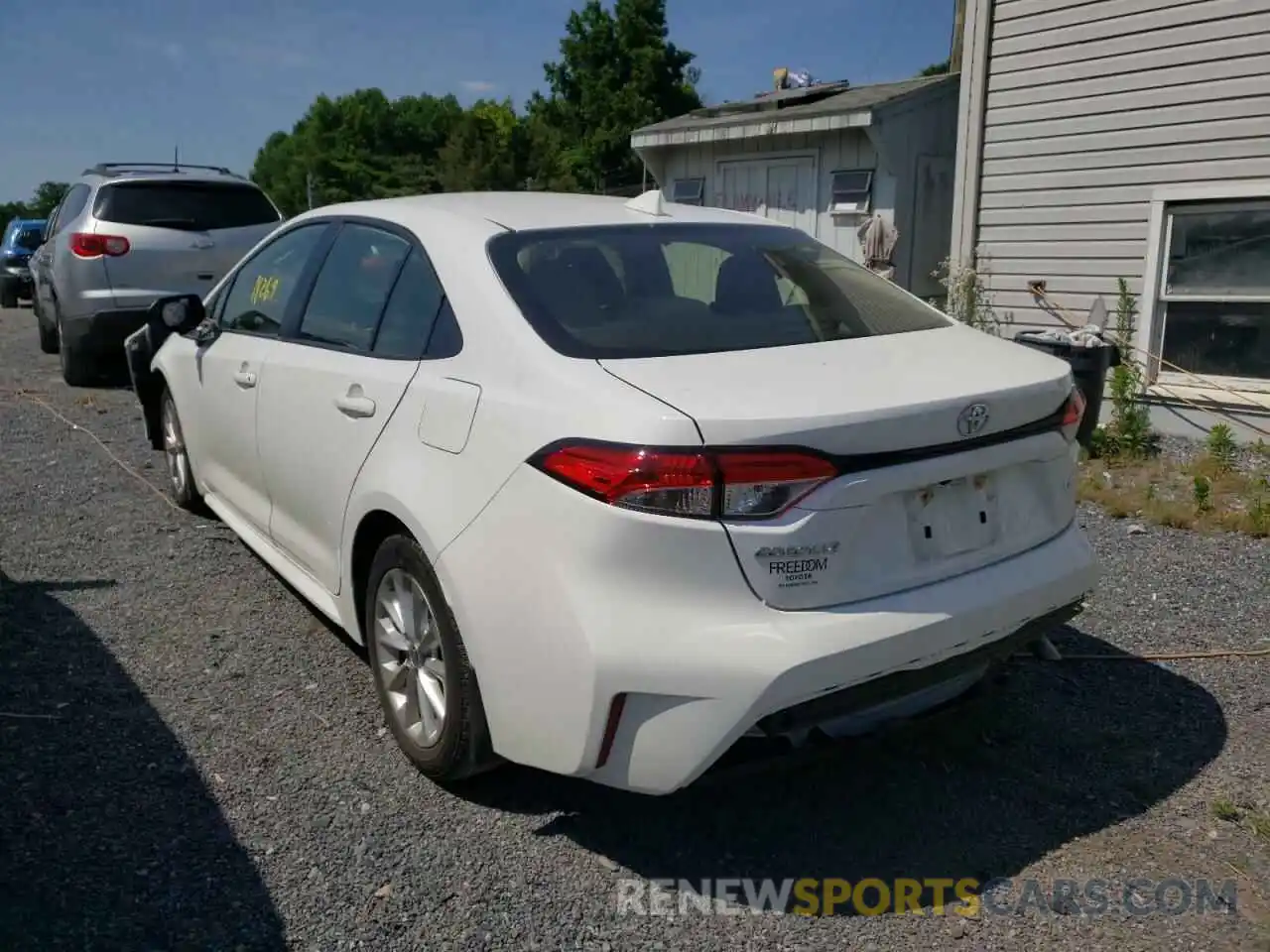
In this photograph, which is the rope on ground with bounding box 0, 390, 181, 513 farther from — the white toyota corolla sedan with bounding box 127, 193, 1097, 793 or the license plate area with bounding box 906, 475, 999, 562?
the license plate area with bounding box 906, 475, 999, 562

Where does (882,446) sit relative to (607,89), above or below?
below

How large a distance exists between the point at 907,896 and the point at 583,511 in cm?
126

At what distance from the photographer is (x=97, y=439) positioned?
761 centimetres

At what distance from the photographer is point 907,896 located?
2.70 m

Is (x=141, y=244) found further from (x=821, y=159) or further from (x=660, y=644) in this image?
(x=660, y=644)

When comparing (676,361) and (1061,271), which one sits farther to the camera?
(1061,271)

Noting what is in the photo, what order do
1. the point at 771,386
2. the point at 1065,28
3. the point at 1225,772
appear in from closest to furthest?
the point at 771,386 → the point at 1225,772 → the point at 1065,28

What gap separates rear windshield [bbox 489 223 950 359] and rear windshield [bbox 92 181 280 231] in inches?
275

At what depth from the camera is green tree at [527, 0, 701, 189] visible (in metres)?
40.3

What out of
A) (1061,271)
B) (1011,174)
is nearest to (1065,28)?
(1011,174)

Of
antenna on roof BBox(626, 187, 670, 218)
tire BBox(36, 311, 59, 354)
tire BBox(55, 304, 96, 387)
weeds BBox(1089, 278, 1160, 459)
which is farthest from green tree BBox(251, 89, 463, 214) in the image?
antenna on roof BBox(626, 187, 670, 218)

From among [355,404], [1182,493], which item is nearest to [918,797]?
[355,404]

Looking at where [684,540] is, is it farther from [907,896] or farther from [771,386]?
[907,896]

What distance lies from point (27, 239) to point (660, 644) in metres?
23.1
